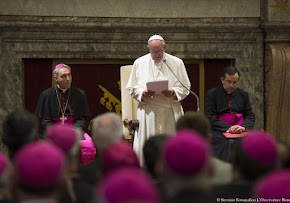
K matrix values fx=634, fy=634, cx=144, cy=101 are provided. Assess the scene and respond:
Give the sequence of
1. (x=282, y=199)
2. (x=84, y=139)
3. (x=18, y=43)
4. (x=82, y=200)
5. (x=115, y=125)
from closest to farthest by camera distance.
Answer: (x=282, y=199), (x=82, y=200), (x=115, y=125), (x=84, y=139), (x=18, y=43)

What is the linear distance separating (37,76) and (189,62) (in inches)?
102

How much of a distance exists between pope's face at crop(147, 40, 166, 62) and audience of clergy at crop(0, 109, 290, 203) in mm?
3645

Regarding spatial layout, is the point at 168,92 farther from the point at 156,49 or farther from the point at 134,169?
the point at 134,169

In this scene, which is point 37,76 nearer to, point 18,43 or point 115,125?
point 18,43

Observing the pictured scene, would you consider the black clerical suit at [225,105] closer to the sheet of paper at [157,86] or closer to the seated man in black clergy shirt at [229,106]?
the seated man in black clergy shirt at [229,106]

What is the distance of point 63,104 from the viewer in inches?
343

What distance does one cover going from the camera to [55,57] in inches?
414

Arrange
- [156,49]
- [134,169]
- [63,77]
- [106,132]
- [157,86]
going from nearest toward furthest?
[134,169], [106,132], [157,86], [156,49], [63,77]

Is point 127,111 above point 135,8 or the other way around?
the other way around

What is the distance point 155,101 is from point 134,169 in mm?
5615

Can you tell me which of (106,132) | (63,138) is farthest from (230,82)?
(63,138)

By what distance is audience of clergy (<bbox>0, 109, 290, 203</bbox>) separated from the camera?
2.68 metres

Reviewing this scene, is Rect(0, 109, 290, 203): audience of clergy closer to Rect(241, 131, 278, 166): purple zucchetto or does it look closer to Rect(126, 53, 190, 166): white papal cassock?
Rect(241, 131, 278, 166): purple zucchetto

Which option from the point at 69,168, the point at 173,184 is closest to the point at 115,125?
the point at 69,168
